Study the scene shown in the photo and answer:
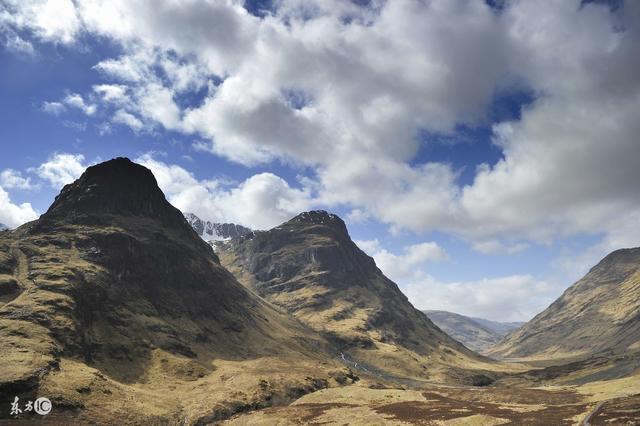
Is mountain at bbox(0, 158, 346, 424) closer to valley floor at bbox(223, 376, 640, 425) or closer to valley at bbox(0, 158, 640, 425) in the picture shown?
valley at bbox(0, 158, 640, 425)

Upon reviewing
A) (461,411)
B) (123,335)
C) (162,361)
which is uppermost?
(123,335)

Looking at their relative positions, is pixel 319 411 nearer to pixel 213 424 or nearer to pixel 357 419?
pixel 357 419

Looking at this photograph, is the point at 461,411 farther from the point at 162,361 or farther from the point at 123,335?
the point at 123,335

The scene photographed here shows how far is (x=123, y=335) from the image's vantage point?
123312 millimetres

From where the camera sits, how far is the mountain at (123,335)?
80.8 meters

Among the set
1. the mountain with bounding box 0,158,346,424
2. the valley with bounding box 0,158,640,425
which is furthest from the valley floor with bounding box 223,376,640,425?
the mountain with bounding box 0,158,346,424

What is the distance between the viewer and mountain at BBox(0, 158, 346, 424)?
8075 cm

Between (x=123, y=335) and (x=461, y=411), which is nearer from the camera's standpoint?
(x=461, y=411)

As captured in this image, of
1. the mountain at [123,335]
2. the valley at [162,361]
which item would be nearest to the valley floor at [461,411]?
the valley at [162,361]

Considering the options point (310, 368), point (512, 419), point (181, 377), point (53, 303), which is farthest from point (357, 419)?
point (53, 303)

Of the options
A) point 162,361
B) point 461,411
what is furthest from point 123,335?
point 461,411

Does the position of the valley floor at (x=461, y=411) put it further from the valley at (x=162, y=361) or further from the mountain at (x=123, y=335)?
the mountain at (x=123, y=335)

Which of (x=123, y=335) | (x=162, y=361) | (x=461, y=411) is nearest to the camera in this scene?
(x=461, y=411)

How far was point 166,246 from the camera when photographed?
19512cm
